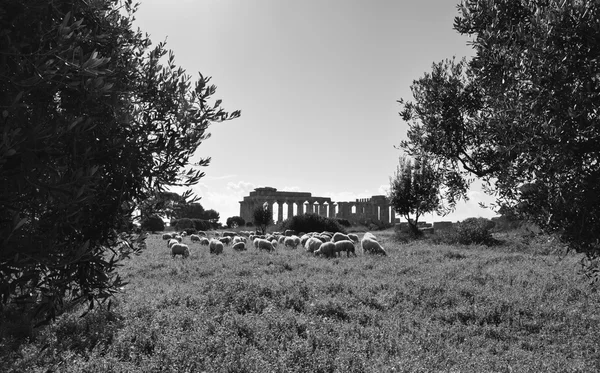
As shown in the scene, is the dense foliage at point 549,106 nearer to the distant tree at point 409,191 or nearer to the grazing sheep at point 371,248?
the grazing sheep at point 371,248

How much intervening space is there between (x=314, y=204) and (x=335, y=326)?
9335 centimetres

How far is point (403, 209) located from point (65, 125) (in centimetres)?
3955

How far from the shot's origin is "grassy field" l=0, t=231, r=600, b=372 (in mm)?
7359

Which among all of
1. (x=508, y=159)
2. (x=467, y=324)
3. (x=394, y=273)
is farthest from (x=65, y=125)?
(x=394, y=273)

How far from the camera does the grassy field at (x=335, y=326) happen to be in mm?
7359

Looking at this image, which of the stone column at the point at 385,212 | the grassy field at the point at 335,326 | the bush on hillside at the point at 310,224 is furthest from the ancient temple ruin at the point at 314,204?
the grassy field at the point at 335,326

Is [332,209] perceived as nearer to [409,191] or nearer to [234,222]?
[234,222]

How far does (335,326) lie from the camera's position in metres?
9.27

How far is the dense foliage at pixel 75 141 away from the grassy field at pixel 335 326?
10.4ft

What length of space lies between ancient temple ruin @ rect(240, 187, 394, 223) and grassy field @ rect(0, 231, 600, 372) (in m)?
80.5

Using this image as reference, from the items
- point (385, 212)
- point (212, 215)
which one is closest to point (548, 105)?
point (212, 215)

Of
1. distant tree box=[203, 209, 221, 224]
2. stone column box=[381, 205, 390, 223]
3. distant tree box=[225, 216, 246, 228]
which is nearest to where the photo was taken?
distant tree box=[225, 216, 246, 228]

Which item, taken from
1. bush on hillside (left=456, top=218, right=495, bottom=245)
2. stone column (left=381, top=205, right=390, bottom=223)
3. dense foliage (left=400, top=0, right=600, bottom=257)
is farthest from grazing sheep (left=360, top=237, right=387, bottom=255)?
stone column (left=381, top=205, right=390, bottom=223)

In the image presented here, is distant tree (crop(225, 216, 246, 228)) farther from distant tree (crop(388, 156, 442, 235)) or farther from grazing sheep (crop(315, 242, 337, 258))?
grazing sheep (crop(315, 242, 337, 258))
